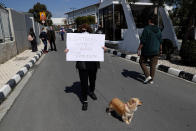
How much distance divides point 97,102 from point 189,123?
182cm

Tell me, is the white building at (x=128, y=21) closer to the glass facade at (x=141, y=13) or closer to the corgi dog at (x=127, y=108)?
the glass facade at (x=141, y=13)

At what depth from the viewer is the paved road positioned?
9.65ft

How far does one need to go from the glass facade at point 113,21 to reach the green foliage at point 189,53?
612cm

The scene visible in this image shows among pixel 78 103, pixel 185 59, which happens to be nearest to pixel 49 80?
pixel 78 103

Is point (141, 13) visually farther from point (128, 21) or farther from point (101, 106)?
point (101, 106)

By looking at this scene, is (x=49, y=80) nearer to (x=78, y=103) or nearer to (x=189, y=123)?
(x=78, y=103)

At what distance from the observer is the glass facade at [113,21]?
12.2 meters

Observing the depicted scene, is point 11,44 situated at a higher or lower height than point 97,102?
higher

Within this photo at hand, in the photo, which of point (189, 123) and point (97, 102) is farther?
point (97, 102)

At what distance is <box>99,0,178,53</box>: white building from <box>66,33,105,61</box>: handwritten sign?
275 inches

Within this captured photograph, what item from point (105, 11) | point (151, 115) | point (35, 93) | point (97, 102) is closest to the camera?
point (151, 115)

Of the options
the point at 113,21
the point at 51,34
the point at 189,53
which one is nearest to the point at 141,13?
the point at 113,21

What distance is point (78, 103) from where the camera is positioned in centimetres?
380

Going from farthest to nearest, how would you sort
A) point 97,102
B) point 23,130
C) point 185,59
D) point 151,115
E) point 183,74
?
1. point 185,59
2. point 183,74
3. point 97,102
4. point 151,115
5. point 23,130
